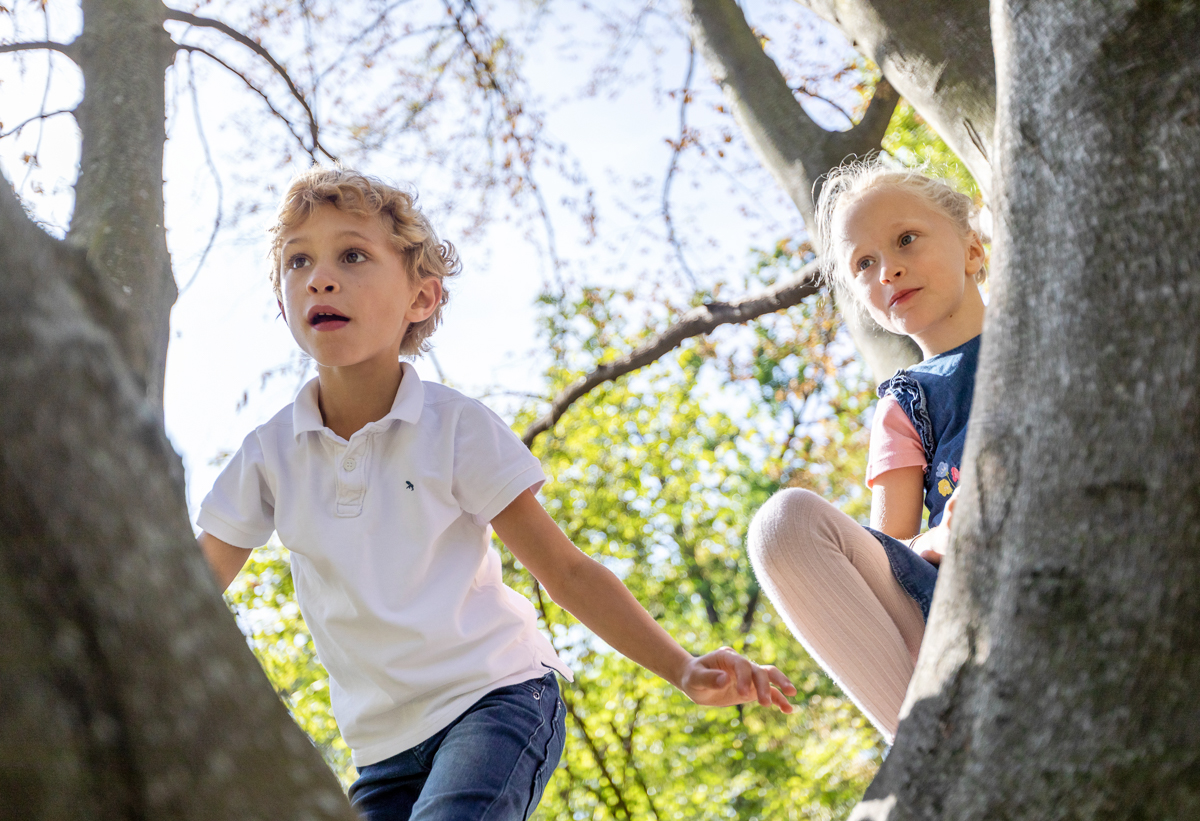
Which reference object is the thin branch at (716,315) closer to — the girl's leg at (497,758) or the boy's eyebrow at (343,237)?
the boy's eyebrow at (343,237)

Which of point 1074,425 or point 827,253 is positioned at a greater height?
point 827,253

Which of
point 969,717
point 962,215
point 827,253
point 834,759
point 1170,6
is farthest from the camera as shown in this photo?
→ point 834,759

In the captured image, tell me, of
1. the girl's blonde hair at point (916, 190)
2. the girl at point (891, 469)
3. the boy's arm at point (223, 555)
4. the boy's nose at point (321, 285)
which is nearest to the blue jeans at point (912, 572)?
the girl at point (891, 469)

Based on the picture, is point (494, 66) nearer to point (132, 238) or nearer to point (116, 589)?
point (132, 238)

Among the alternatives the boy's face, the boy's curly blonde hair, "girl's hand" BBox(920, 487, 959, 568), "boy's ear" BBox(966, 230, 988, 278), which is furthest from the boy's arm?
"boy's ear" BBox(966, 230, 988, 278)

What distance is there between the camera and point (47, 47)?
9.09ft

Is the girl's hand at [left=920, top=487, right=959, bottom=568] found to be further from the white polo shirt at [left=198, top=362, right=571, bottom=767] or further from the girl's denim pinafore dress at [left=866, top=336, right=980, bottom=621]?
the white polo shirt at [left=198, top=362, right=571, bottom=767]

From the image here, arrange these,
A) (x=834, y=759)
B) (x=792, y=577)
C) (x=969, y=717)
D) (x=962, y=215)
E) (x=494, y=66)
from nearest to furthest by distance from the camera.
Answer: (x=969, y=717) → (x=792, y=577) → (x=962, y=215) → (x=494, y=66) → (x=834, y=759)

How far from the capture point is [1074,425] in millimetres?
844

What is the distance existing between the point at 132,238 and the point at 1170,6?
2.14 metres

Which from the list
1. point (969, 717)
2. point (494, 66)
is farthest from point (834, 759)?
point (969, 717)

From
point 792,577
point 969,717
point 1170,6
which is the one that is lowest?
point 969,717

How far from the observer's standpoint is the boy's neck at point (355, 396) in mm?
2227

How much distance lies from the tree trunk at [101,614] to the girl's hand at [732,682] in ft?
3.45
